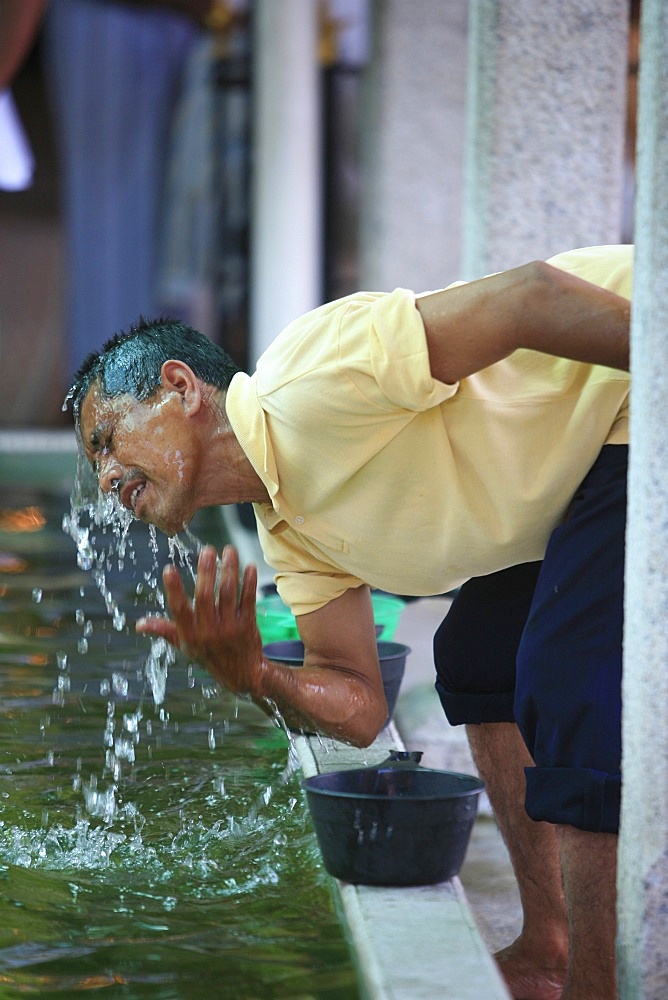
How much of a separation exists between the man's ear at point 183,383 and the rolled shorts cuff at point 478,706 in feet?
2.63

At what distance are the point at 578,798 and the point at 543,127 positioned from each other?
2843mm

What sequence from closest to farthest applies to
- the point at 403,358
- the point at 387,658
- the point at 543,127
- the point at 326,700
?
the point at 403,358 → the point at 326,700 → the point at 387,658 → the point at 543,127

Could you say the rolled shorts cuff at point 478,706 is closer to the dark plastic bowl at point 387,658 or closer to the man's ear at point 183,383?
the dark plastic bowl at point 387,658

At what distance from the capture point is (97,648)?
5023 mm

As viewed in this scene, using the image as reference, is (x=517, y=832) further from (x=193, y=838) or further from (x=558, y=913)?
(x=193, y=838)

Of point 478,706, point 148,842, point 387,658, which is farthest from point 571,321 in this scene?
point 148,842

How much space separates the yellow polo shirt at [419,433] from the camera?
237 centimetres

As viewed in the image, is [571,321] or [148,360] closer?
[571,321]

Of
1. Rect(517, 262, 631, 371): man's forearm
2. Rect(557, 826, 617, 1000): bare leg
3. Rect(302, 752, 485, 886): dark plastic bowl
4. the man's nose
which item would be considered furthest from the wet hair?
Rect(557, 826, 617, 1000): bare leg

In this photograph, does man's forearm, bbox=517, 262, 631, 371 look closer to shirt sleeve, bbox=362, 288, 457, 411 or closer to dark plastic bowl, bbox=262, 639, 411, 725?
shirt sleeve, bbox=362, 288, 457, 411

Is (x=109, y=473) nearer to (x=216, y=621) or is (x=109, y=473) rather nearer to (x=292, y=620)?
(x=216, y=621)

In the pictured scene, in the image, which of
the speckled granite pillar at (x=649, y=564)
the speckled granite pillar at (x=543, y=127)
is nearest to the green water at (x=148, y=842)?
the speckled granite pillar at (x=649, y=564)

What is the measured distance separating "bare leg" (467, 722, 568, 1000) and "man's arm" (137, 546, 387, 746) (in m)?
0.26

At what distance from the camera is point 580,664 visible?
2266 millimetres
